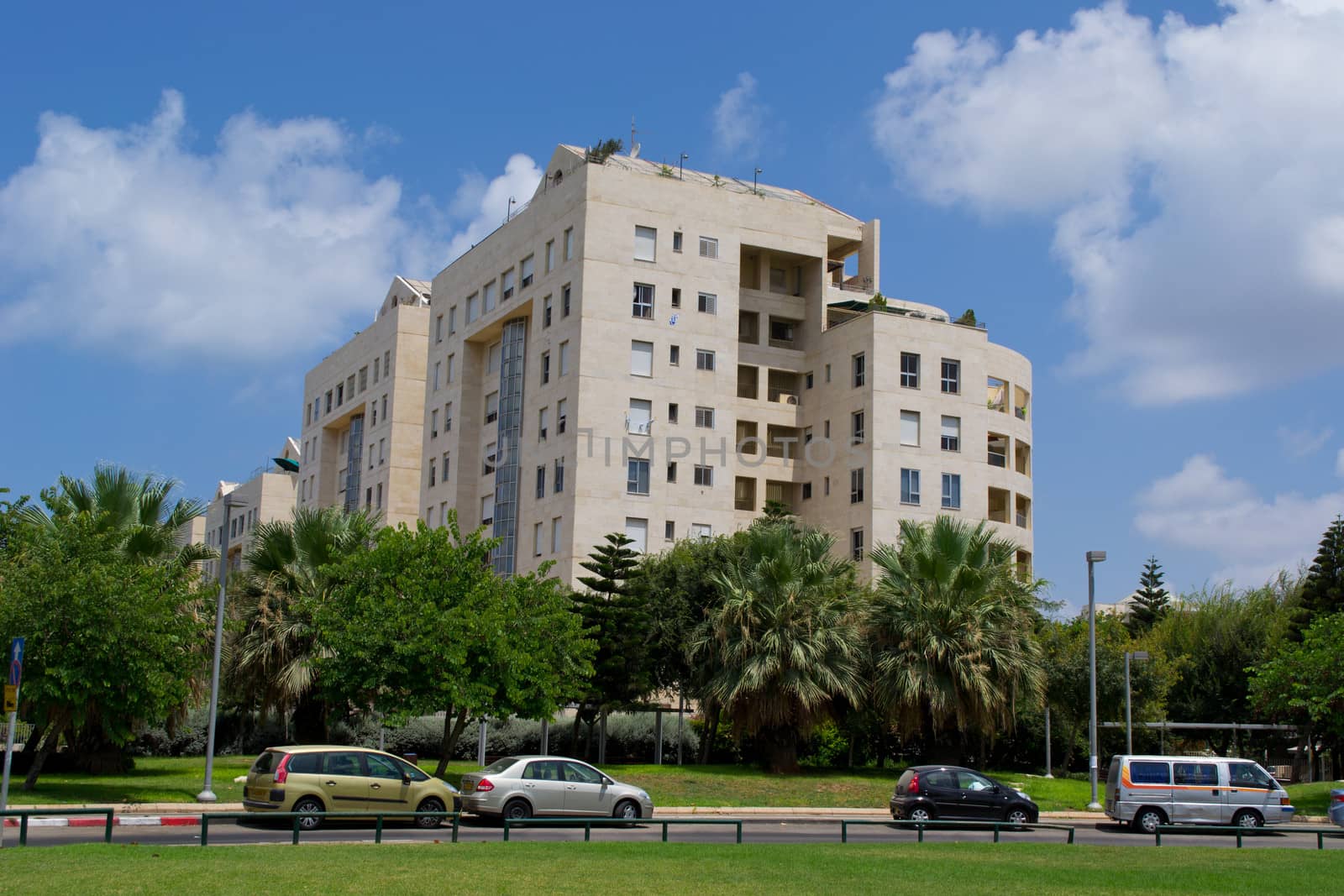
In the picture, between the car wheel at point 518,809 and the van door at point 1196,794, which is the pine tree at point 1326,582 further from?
the car wheel at point 518,809

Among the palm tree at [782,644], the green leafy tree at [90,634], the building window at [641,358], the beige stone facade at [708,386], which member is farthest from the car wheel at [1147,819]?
the building window at [641,358]

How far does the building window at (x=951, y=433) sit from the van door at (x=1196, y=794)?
34019mm

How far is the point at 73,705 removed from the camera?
1123 inches

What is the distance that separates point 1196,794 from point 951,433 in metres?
34.8

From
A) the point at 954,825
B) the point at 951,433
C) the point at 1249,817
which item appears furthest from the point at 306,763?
the point at 951,433

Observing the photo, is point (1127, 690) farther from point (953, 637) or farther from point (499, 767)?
point (499, 767)

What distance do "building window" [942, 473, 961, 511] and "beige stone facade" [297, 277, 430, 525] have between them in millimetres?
29805

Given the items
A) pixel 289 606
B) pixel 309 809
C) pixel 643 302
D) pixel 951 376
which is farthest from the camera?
pixel 951 376

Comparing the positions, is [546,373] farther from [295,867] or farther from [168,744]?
[295,867]

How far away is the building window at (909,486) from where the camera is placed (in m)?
61.9

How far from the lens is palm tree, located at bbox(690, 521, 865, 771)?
125 ft

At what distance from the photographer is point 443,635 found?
32.0m

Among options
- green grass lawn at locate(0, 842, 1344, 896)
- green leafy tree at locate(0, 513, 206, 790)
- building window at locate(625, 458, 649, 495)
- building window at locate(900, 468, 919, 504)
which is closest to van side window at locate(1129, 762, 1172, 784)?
green grass lawn at locate(0, 842, 1344, 896)

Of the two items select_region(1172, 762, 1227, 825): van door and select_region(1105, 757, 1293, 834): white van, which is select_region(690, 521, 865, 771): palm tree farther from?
select_region(1172, 762, 1227, 825): van door
